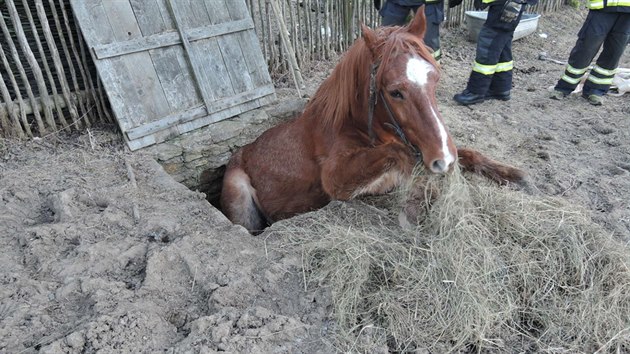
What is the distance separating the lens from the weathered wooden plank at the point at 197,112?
4211mm

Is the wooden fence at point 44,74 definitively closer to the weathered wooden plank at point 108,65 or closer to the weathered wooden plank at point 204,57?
the weathered wooden plank at point 108,65

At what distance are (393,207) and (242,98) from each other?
2360 mm

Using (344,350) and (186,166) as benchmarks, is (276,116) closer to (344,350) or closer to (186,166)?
(186,166)

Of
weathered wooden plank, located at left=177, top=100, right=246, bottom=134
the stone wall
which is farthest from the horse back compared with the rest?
weathered wooden plank, located at left=177, top=100, right=246, bottom=134

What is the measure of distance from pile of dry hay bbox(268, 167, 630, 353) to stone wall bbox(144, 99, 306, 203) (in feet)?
6.23

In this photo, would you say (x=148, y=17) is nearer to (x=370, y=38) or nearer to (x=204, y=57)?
(x=204, y=57)

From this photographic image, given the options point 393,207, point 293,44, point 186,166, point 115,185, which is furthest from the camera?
point 293,44

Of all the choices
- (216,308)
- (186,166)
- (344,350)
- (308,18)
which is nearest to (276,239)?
(216,308)

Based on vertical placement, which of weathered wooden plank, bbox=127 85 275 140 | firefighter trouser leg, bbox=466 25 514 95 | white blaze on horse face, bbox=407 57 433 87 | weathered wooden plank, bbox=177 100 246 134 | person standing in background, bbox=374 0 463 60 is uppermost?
white blaze on horse face, bbox=407 57 433 87

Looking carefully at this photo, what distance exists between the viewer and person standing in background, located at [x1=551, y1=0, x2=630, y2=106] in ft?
18.6

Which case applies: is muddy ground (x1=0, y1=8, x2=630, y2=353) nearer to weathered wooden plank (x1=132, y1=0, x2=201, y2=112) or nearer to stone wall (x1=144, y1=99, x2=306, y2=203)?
stone wall (x1=144, y1=99, x2=306, y2=203)

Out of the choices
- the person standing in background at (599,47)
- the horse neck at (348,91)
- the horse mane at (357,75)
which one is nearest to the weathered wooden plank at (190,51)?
the horse mane at (357,75)

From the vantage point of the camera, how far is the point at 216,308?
7.85ft

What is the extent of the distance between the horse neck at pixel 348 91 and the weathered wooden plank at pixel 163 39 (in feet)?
5.55
